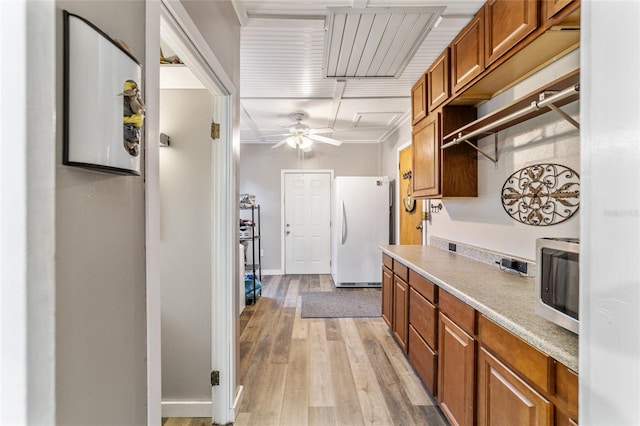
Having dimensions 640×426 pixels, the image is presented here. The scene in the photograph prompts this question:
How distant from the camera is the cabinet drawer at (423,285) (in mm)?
1849

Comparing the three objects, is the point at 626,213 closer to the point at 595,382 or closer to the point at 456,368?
the point at 595,382

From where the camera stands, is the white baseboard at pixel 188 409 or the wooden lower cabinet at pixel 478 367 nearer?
the wooden lower cabinet at pixel 478 367

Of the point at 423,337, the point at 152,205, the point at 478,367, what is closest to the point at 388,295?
the point at 423,337

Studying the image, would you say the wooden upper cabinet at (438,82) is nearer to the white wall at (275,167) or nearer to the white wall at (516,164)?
the white wall at (516,164)

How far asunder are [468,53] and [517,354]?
171 centimetres

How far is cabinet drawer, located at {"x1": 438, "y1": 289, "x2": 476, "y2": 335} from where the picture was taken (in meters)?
1.41

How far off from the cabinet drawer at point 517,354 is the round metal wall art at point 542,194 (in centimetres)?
77

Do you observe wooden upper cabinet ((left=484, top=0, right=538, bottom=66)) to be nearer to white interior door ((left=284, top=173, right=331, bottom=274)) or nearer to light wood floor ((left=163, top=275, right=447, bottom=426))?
light wood floor ((left=163, top=275, right=447, bottom=426))

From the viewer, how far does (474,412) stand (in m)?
1.38

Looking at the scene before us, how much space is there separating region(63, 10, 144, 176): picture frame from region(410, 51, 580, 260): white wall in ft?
6.13

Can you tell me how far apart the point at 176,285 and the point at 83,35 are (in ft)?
5.04

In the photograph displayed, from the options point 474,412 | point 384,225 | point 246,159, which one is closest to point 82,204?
point 474,412

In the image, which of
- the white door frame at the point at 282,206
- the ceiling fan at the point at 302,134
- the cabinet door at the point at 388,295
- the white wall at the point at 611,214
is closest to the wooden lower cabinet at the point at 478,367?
the cabinet door at the point at 388,295

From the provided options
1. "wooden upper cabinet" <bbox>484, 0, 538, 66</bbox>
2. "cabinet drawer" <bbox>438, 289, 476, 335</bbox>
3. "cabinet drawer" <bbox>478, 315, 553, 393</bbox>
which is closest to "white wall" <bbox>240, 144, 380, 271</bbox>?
"wooden upper cabinet" <bbox>484, 0, 538, 66</bbox>
